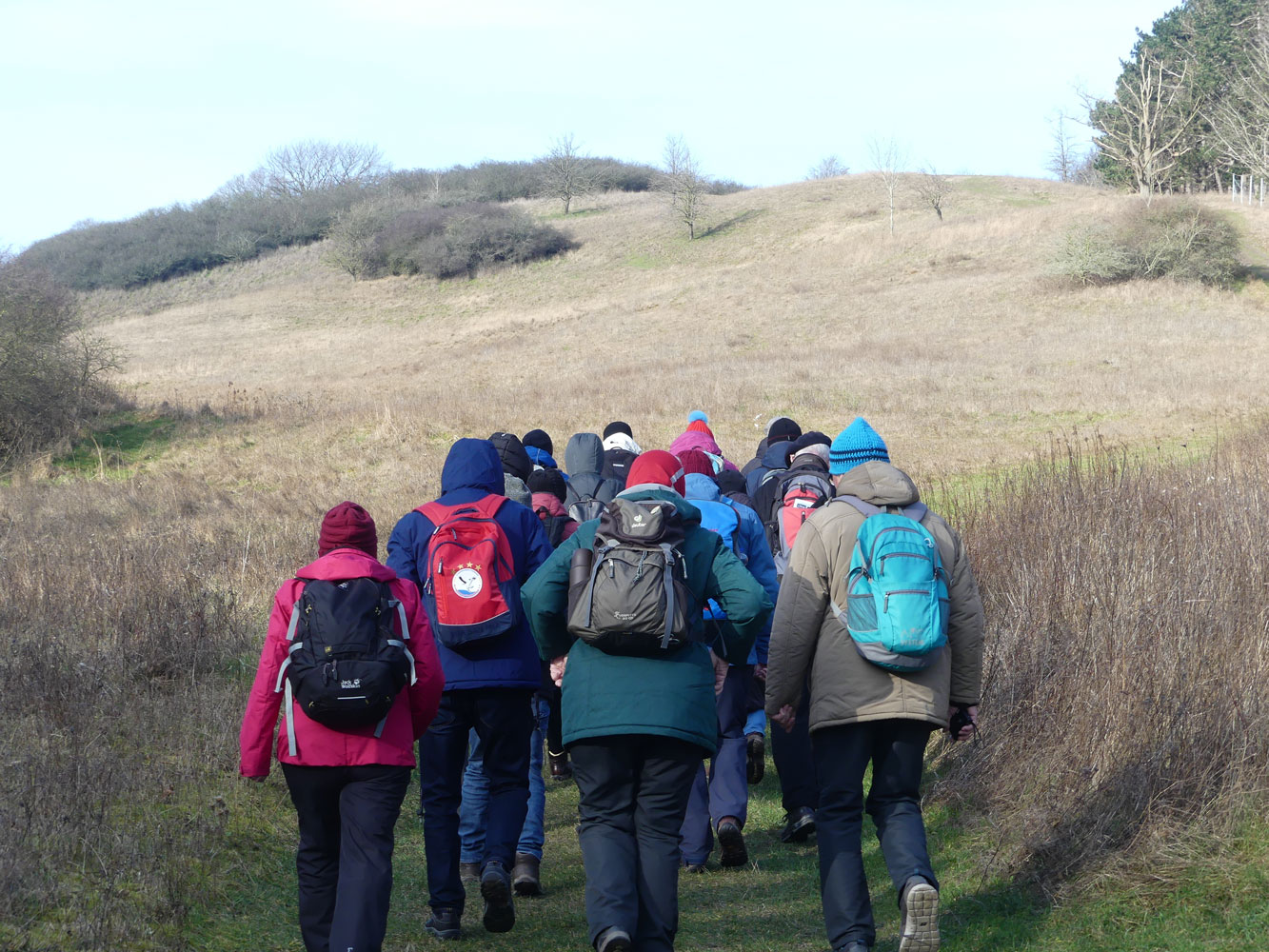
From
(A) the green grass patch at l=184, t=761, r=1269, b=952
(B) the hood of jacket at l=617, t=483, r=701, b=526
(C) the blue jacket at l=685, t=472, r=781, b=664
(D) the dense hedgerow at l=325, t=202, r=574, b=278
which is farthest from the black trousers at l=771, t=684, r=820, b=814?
(D) the dense hedgerow at l=325, t=202, r=574, b=278

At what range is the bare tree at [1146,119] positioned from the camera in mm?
47969

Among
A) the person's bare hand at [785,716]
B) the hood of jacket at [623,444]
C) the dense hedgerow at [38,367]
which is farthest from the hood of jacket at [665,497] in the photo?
the dense hedgerow at [38,367]

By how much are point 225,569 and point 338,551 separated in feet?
22.8

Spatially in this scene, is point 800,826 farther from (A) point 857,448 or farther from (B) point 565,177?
(B) point 565,177

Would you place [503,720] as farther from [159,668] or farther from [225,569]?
[225,569]

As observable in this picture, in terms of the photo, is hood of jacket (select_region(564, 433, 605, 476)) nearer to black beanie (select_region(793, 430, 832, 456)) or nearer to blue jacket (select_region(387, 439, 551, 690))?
black beanie (select_region(793, 430, 832, 456))

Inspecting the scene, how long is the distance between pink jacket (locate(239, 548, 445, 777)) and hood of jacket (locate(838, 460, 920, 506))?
5.62 feet

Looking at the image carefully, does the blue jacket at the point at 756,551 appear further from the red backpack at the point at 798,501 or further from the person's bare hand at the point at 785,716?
the person's bare hand at the point at 785,716

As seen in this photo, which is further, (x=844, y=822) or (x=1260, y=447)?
(x=1260, y=447)

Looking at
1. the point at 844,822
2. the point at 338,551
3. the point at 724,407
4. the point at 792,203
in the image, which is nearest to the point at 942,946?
the point at 844,822

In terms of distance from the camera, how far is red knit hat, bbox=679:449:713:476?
636 centimetres

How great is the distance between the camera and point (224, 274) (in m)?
68.1

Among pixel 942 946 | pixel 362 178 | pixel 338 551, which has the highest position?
pixel 362 178

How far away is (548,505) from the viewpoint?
6.65 meters
